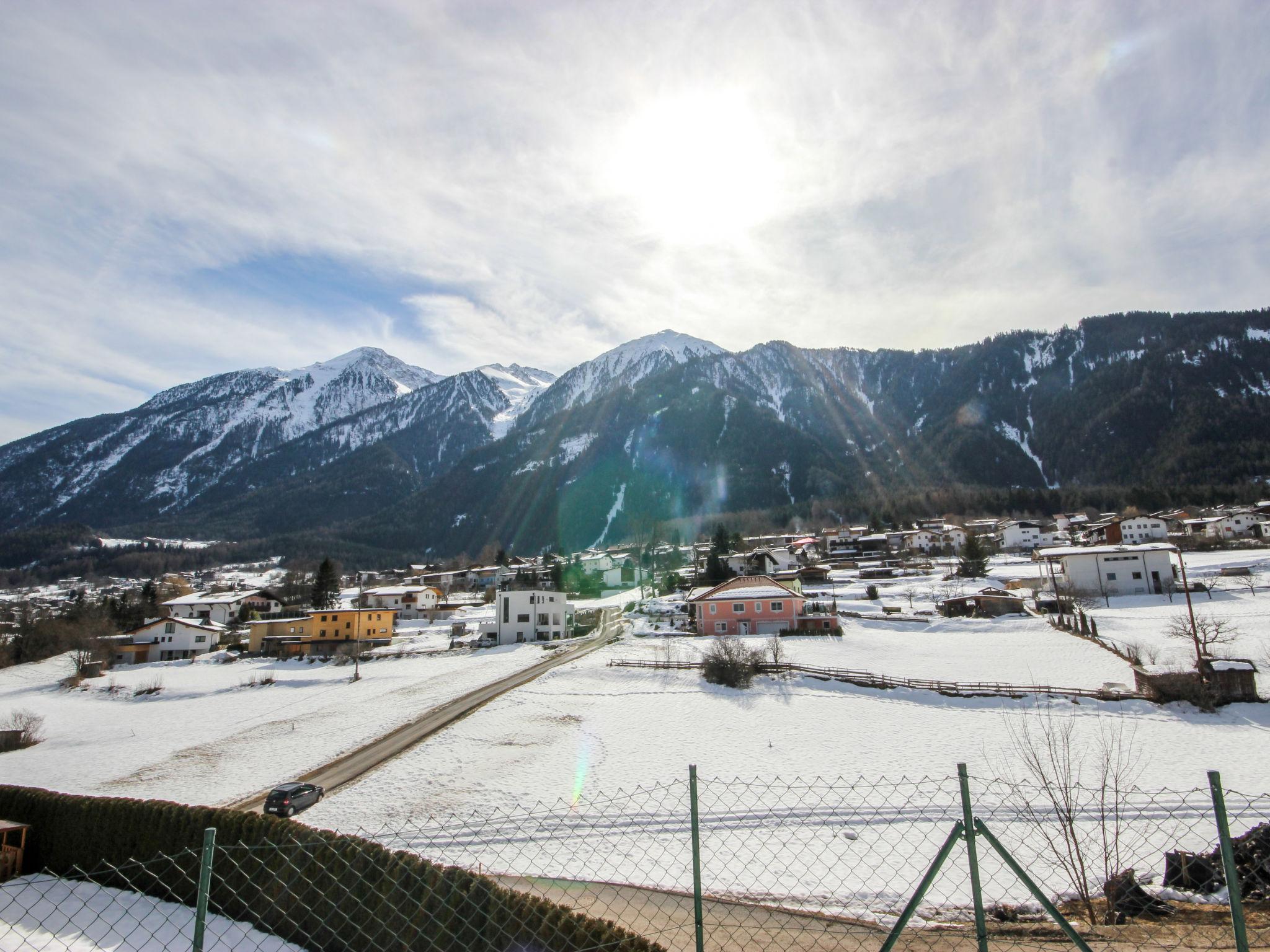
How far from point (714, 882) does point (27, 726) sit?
1666 inches

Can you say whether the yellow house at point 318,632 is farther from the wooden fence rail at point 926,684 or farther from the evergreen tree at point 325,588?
the wooden fence rail at point 926,684

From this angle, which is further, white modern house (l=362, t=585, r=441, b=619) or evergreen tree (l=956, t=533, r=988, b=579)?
white modern house (l=362, t=585, r=441, b=619)

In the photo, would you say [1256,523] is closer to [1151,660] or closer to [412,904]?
[1151,660]

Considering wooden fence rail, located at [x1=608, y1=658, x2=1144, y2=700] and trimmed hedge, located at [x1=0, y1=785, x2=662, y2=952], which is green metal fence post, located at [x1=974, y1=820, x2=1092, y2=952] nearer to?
trimmed hedge, located at [x1=0, y1=785, x2=662, y2=952]

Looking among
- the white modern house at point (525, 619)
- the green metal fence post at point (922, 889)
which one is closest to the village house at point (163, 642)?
the white modern house at point (525, 619)

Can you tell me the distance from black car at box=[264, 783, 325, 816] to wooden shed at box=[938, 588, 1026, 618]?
173ft

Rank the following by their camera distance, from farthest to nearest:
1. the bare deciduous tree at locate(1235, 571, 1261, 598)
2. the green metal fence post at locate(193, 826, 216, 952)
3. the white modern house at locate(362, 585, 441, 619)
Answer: the white modern house at locate(362, 585, 441, 619) → the bare deciduous tree at locate(1235, 571, 1261, 598) → the green metal fence post at locate(193, 826, 216, 952)

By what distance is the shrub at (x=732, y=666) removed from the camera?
36875mm

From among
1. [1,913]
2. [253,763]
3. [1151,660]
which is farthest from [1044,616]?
[1,913]

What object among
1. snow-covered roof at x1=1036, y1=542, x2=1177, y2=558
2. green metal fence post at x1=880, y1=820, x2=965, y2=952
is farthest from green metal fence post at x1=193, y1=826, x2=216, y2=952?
snow-covered roof at x1=1036, y1=542, x2=1177, y2=558

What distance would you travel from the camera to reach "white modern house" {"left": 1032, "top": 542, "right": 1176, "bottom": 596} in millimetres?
60500

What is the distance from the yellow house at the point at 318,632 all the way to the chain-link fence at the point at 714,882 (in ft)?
163

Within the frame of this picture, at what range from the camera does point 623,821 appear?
1844 centimetres

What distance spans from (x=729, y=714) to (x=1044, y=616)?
121 ft
